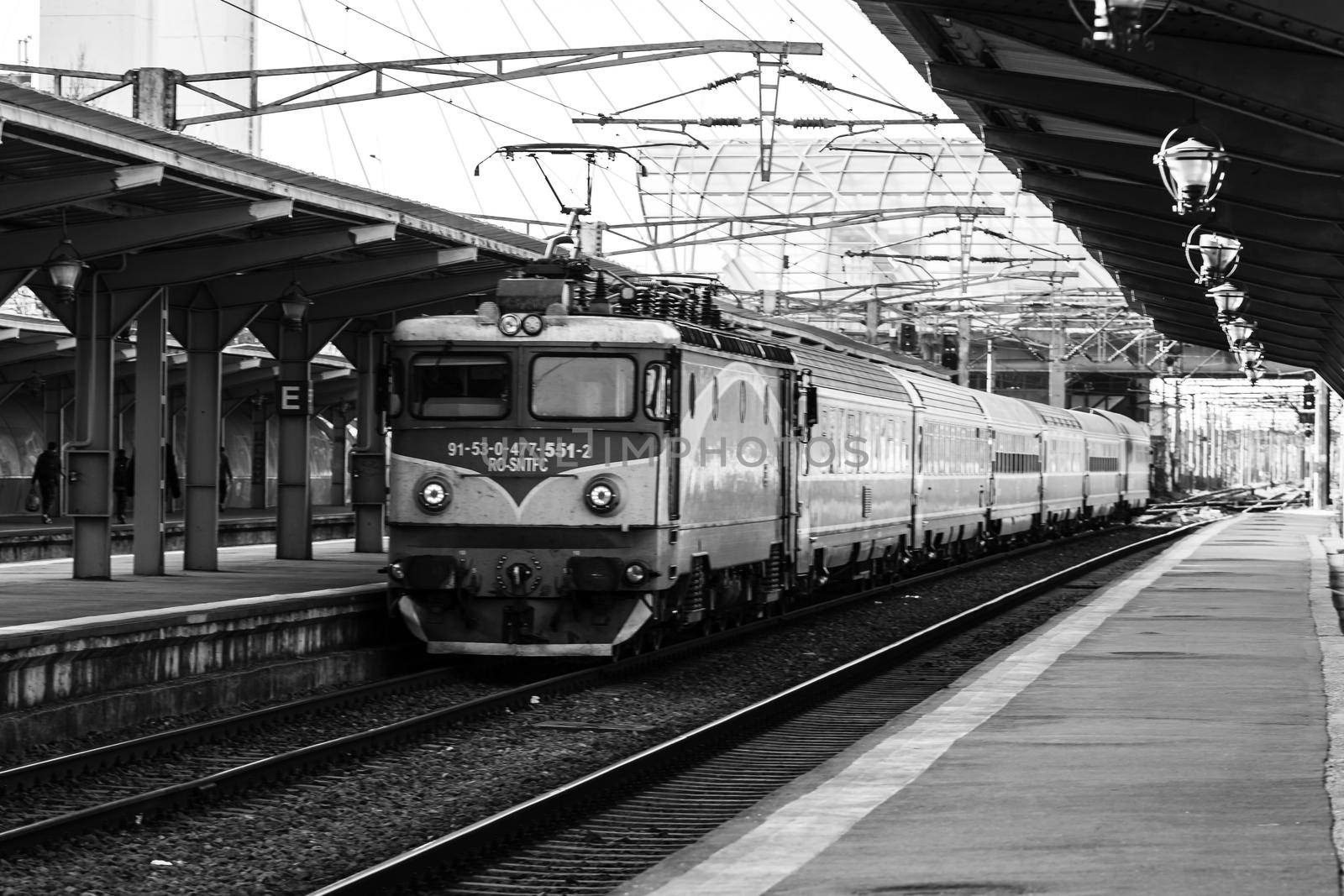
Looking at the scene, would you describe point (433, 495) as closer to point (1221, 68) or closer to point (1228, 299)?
point (1221, 68)

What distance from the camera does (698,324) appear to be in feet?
56.0

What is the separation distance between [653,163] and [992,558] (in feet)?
80.9

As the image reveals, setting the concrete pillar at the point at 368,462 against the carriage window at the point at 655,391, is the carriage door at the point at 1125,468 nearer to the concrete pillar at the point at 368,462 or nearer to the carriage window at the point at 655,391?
the concrete pillar at the point at 368,462

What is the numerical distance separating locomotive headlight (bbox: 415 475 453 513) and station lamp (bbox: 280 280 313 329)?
21.5 feet

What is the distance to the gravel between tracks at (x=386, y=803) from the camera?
333 inches

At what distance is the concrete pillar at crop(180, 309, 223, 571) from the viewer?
71.5 ft

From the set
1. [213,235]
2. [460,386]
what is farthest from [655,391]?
[213,235]

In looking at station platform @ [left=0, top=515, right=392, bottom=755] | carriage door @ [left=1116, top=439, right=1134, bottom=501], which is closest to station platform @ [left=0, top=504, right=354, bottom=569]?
station platform @ [left=0, top=515, right=392, bottom=755]

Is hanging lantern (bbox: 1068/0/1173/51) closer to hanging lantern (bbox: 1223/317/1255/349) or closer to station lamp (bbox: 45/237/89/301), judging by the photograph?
station lamp (bbox: 45/237/89/301)

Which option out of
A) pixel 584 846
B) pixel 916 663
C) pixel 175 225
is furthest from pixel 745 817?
pixel 175 225

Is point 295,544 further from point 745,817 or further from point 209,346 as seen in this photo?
point 745,817

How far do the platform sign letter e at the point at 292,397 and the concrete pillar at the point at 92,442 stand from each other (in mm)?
3962

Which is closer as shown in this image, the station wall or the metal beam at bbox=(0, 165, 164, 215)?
the metal beam at bbox=(0, 165, 164, 215)

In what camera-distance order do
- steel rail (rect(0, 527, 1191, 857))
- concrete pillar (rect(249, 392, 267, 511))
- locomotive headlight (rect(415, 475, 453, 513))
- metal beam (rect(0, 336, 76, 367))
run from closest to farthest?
steel rail (rect(0, 527, 1191, 857))
locomotive headlight (rect(415, 475, 453, 513))
metal beam (rect(0, 336, 76, 367))
concrete pillar (rect(249, 392, 267, 511))
